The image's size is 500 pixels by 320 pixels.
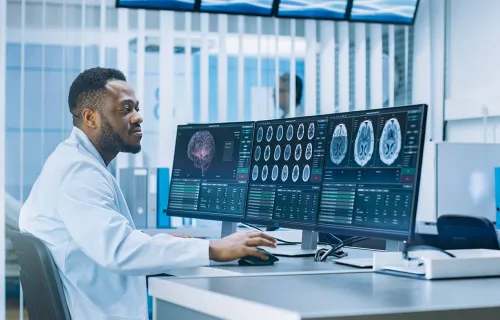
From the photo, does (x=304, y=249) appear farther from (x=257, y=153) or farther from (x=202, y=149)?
(x=202, y=149)

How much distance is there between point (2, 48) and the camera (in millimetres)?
4848

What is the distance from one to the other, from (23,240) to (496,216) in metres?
3.40

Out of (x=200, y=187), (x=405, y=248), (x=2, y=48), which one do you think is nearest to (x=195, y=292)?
(x=405, y=248)

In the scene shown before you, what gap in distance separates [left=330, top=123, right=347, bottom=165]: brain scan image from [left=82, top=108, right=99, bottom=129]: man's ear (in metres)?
0.73

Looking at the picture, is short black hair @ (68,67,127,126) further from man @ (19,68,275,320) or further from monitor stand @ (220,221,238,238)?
monitor stand @ (220,221,238,238)

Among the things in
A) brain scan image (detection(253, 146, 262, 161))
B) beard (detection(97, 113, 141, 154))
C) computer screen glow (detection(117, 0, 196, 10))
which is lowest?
brain scan image (detection(253, 146, 262, 161))

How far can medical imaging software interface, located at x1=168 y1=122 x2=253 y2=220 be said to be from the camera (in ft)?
9.32

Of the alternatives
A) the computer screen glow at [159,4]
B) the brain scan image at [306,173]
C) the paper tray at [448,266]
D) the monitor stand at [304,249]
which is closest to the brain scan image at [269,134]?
the brain scan image at [306,173]

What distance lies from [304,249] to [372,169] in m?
0.58

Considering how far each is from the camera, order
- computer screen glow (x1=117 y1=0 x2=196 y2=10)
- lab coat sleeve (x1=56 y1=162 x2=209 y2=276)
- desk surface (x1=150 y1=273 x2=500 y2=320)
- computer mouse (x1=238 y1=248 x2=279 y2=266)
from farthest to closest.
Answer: computer screen glow (x1=117 y1=0 x2=196 y2=10) → computer mouse (x1=238 y1=248 x2=279 y2=266) → lab coat sleeve (x1=56 y1=162 x2=209 y2=276) → desk surface (x1=150 y1=273 x2=500 y2=320)

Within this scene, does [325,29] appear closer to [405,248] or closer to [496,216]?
[496,216]

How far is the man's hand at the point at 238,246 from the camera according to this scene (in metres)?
2.19

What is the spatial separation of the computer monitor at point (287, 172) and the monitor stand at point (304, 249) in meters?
0.01

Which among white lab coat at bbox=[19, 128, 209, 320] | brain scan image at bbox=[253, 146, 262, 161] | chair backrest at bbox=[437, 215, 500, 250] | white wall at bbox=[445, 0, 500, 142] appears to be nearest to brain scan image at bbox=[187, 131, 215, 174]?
brain scan image at bbox=[253, 146, 262, 161]
